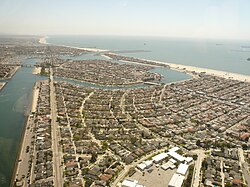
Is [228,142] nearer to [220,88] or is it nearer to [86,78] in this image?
[220,88]

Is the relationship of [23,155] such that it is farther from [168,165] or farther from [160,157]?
[168,165]

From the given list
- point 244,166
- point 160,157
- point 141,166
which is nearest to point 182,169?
point 160,157

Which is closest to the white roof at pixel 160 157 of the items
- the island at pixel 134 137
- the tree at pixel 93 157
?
the island at pixel 134 137

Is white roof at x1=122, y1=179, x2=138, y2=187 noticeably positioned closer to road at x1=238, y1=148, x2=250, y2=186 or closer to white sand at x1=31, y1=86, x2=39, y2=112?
road at x1=238, y1=148, x2=250, y2=186

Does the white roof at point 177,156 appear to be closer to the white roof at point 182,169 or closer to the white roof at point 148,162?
A: the white roof at point 182,169

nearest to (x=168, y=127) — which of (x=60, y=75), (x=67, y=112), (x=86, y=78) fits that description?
(x=67, y=112)

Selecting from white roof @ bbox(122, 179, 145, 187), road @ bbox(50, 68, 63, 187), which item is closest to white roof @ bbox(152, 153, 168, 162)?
white roof @ bbox(122, 179, 145, 187)
